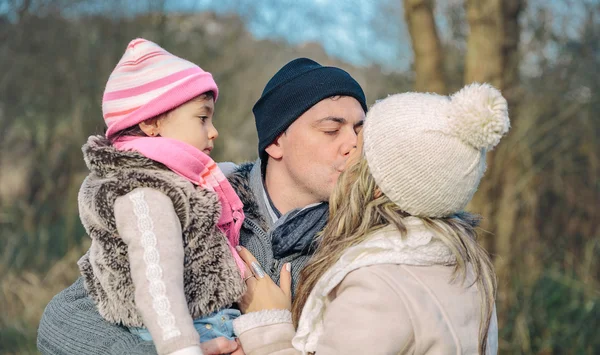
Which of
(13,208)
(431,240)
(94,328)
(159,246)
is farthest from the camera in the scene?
(13,208)

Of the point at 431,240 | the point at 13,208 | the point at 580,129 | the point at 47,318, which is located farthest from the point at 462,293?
the point at 13,208

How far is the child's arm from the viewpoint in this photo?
2047 millimetres

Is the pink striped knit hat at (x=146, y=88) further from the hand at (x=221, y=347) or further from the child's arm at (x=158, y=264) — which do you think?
the hand at (x=221, y=347)

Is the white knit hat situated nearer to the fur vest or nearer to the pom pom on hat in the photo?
the pom pom on hat

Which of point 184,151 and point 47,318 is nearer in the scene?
point 184,151

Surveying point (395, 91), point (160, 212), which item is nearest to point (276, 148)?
point (160, 212)

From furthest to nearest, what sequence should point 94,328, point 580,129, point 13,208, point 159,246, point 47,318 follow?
point 13,208
point 580,129
point 47,318
point 94,328
point 159,246

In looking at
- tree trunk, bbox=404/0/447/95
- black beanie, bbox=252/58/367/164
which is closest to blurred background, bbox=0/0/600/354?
tree trunk, bbox=404/0/447/95

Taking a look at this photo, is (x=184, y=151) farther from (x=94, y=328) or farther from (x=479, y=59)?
(x=479, y=59)

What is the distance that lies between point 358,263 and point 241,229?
0.76 meters

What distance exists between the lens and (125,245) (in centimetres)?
227

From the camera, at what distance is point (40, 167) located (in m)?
8.67

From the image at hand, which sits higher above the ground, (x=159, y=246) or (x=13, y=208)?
(x=159, y=246)

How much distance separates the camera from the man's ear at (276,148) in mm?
3053
